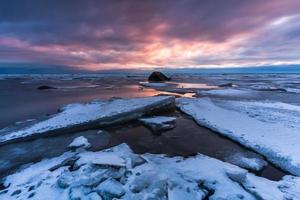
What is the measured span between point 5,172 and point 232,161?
5.74m

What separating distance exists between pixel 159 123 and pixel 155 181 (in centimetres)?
467

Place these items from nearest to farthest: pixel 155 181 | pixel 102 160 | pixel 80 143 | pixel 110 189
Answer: pixel 110 189 → pixel 155 181 → pixel 102 160 → pixel 80 143

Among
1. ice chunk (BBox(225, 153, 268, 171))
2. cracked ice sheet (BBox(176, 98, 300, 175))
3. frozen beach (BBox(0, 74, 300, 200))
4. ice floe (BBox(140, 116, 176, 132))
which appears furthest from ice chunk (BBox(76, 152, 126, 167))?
cracked ice sheet (BBox(176, 98, 300, 175))

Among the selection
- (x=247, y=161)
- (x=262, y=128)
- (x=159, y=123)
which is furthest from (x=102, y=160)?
(x=262, y=128)

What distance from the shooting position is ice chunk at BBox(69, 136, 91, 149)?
638 centimetres

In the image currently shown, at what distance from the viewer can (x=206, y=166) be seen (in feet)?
16.3

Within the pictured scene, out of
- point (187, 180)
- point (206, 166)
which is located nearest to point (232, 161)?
point (206, 166)

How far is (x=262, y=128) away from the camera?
763 centimetres

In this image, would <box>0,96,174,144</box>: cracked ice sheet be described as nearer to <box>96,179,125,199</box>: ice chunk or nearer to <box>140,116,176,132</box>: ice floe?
<box>140,116,176,132</box>: ice floe

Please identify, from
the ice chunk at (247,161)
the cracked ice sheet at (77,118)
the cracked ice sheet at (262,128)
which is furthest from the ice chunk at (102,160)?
the cracked ice sheet at (262,128)

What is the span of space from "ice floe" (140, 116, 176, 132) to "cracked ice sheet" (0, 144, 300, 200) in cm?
320

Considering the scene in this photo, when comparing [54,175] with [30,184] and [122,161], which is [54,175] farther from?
[122,161]

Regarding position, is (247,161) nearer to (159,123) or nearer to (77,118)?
(159,123)

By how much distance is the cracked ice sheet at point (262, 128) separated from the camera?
18.2ft
